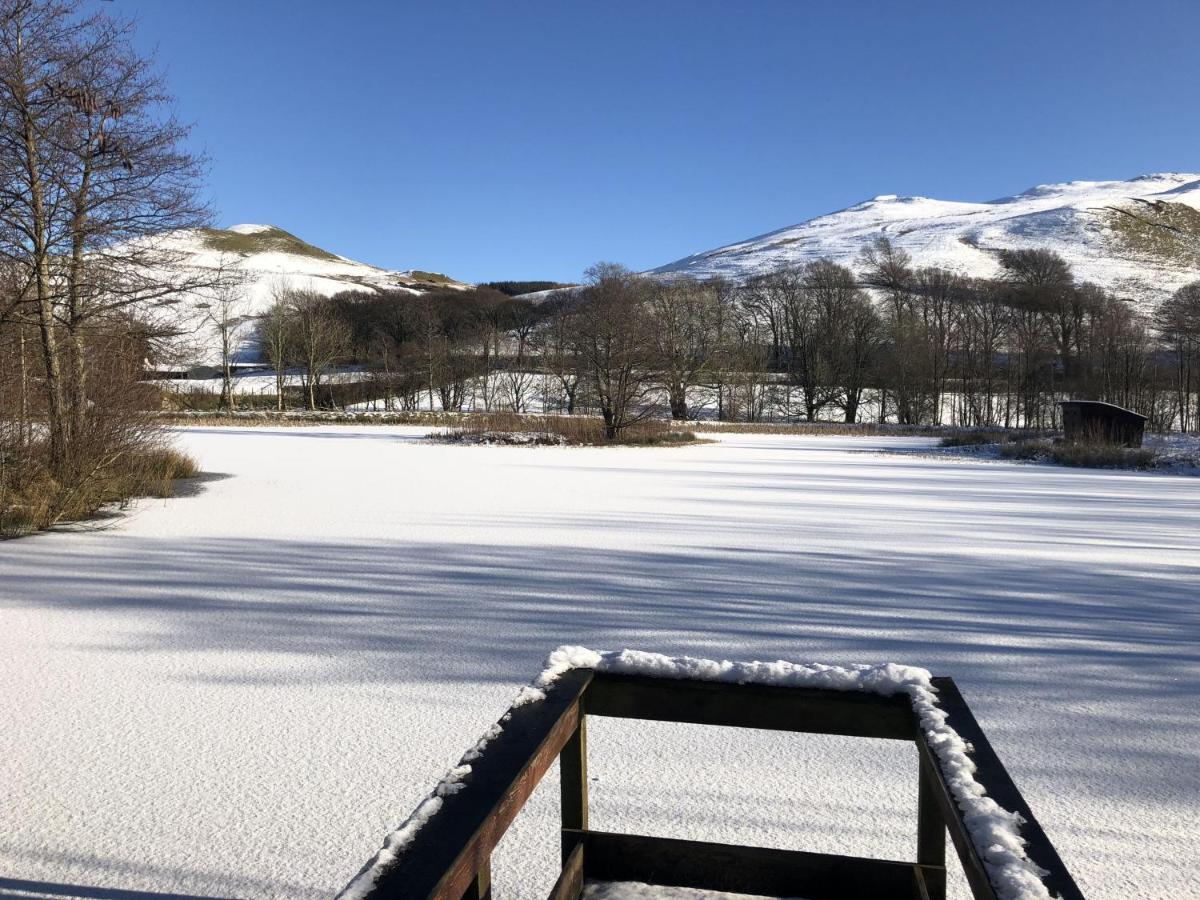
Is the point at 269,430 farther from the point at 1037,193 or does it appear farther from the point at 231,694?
the point at 1037,193

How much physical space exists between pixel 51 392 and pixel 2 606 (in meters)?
3.90

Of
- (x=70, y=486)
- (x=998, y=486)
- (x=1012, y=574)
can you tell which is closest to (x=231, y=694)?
(x=1012, y=574)

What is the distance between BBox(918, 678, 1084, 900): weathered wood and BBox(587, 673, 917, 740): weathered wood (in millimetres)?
111

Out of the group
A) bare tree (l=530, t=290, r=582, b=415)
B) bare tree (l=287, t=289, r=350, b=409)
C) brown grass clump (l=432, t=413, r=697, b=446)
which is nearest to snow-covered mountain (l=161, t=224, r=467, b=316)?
bare tree (l=287, t=289, r=350, b=409)

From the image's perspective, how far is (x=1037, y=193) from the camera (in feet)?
395

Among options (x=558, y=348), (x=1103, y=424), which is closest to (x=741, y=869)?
(x=1103, y=424)

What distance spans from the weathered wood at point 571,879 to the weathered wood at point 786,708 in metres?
0.35

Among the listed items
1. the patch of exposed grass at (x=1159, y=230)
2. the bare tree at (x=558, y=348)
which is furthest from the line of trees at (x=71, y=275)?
the patch of exposed grass at (x=1159, y=230)

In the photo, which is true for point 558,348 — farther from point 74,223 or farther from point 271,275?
point 271,275

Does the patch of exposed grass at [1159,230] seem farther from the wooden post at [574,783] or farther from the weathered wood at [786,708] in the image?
the wooden post at [574,783]

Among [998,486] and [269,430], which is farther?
[269,430]

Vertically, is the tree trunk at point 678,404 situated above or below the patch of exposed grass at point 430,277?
below

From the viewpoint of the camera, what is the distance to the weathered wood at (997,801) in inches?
36.5

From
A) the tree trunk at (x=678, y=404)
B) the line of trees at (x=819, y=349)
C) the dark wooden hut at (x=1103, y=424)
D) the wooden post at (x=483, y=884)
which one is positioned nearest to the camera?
the wooden post at (x=483, y=884)
